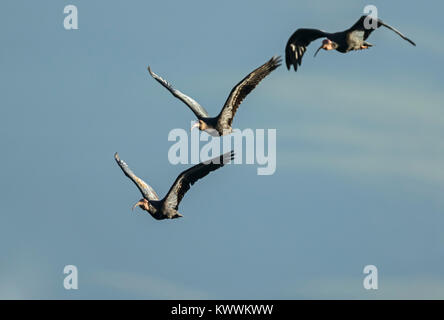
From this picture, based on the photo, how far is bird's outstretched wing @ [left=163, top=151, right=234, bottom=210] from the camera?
183 ft

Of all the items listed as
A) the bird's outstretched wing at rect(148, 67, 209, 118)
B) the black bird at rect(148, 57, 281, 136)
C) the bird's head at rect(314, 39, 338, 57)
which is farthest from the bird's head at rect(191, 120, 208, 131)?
the bird's head at rect(314, 39, 338, 57)

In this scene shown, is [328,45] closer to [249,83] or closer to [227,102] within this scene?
[249,83]

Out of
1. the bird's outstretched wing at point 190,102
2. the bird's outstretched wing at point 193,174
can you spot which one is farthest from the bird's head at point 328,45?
the bird's outstretched wing at point 190,102

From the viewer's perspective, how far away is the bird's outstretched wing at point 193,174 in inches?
2196

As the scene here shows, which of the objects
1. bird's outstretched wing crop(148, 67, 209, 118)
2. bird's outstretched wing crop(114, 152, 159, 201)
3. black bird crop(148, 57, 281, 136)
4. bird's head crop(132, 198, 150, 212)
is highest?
bird's outstretched wing crop(148, 67, 209, 118)

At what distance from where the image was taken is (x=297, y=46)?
2275 inches

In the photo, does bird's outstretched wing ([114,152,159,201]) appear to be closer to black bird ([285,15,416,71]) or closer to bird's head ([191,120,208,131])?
bird's head ([191,120,208,131])

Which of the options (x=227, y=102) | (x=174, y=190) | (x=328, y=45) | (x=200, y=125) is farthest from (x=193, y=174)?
(x=328, y=45)

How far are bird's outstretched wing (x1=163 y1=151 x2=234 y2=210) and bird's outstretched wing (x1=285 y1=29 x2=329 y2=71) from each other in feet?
17.9
